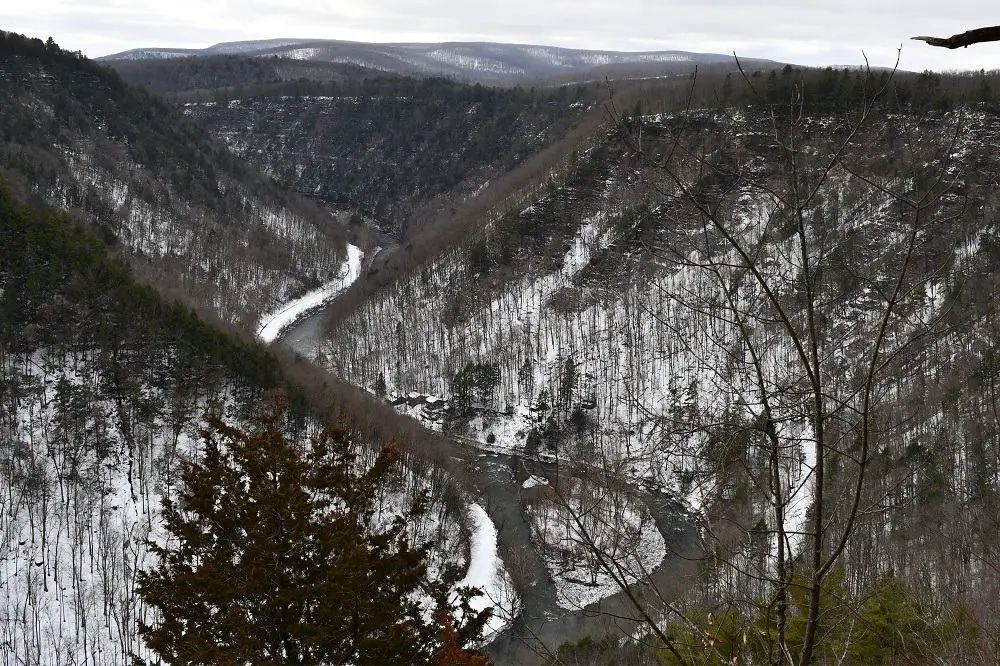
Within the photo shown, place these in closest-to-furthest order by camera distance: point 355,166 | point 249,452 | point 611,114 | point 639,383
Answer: point 611,114 → point 249,452 → point 639,383 → point 355,166

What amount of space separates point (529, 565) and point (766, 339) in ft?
94.4

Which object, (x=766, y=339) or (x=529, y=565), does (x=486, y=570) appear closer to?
(x=529, y=565)

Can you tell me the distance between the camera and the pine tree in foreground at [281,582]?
→ 1009 centimetres

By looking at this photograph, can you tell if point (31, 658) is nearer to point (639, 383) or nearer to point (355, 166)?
point (639, 383)

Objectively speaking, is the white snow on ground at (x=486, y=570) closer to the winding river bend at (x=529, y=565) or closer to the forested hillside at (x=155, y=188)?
the winding river bend at (x=529, y=565)

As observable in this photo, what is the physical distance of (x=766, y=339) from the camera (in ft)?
18.2

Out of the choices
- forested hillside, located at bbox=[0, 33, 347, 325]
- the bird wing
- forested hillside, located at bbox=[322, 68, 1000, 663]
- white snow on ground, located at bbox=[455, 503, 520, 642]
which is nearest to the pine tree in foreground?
forested hillside, located at bbox=[322, 68, 1000, 663]

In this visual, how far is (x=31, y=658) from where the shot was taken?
2472 centimetres

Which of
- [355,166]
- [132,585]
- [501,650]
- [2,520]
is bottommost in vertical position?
[501,650]

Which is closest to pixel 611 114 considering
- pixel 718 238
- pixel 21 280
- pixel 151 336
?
pixel 718 238

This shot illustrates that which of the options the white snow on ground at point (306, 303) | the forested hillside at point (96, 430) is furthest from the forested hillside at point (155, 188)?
the forested hillside at point (96, 430)

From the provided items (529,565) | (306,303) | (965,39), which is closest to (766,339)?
(965,39)

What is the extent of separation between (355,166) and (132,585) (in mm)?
116925

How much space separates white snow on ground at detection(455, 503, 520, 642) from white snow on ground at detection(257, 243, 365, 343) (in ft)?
118
